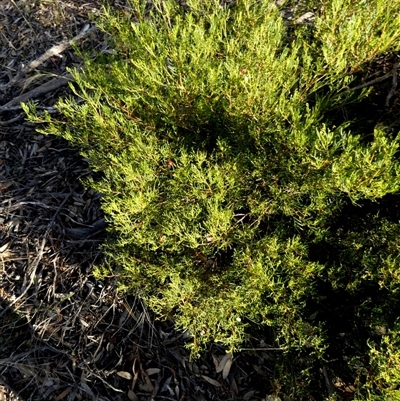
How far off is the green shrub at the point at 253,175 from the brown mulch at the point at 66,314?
44 centimetres

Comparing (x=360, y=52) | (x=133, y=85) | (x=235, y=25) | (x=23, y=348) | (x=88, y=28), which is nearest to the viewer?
(x=360, y=52)

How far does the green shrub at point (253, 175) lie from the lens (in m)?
1.69

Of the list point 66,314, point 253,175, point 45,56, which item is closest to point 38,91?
point 45,56

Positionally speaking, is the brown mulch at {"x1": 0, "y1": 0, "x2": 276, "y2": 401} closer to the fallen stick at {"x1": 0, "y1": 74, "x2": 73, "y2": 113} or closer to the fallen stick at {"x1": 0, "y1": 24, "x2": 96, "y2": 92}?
→ the fallen stick at {"x1": 0, "y1": 74, "x2": 73, "y2": 113}

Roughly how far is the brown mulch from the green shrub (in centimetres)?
44

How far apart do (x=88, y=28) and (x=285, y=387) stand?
3.10 m

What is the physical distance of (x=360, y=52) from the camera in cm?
174

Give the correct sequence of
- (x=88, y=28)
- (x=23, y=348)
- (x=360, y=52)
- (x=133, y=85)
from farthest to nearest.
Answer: (x=88, y=28), (x=23, y=348), (x=133, y=85), (x=360, y=52)

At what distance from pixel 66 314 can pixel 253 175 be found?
5.09ft

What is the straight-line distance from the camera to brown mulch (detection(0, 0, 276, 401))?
249 centimetres

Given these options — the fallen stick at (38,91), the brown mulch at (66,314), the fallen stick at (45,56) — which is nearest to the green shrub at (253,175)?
the brown mulch at (66,314)

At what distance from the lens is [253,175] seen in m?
1.89

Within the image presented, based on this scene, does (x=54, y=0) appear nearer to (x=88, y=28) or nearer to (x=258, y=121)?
(x=88, y=28)

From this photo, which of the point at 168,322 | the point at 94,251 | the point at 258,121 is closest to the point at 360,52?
the point at 258,121
